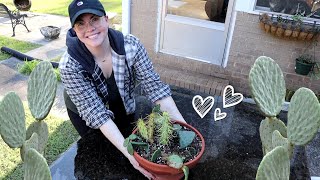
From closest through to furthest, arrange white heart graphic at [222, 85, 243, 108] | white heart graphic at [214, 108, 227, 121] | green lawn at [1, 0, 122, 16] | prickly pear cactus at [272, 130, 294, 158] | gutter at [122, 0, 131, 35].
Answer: prickly pear cactus at [272, 130, 294, 158] < white heart graphic at [214, 108, 227, 121] < white heart graphic at [222, 85, 243, 108] < gutter at [122, 0, 131, 35] < green lawn at [1, 0, 122, 16]

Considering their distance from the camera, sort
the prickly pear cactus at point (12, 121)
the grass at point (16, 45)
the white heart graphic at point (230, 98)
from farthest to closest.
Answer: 1. the grass at point (16, 45)
2. the white heart graphic at point (230, 98)
3. the prickly pear cactus at point (12, 121)

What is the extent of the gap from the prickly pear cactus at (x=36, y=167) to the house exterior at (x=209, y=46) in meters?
3.09

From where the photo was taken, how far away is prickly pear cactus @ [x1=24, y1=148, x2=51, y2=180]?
827mm

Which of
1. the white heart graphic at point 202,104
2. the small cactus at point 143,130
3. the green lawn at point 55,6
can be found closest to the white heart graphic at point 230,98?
the white heart graphic at point 202,104

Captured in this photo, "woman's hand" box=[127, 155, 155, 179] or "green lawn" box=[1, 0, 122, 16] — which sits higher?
"woman's hand" box=[127, 155, 155, 179]

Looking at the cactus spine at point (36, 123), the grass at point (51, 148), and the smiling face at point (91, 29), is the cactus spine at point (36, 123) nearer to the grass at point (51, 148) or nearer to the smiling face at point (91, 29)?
the smiling face at point (91, 29)

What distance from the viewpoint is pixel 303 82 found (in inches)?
149

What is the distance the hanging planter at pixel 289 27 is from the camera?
336 cm

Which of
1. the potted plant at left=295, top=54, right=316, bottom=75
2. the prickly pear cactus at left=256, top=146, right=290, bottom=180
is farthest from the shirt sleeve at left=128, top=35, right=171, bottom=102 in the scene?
the potted plant at left=295, top=54, right=316, bottom=75

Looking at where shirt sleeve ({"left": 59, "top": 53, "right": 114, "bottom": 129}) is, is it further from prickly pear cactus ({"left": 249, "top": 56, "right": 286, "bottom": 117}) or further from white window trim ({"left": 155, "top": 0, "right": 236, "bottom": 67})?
→ white window trim ({"left": 155, "top": 0, "right": 236, "bottom": 67})

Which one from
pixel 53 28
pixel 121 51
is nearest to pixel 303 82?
pixel 121 51

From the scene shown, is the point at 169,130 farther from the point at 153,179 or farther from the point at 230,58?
the point at 230,58

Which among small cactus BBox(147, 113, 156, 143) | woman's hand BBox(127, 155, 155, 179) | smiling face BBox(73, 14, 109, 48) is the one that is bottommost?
woman's hand BBox(127, 155, 155, 179)

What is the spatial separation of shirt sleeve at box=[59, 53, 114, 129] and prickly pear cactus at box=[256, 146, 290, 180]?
91cm
